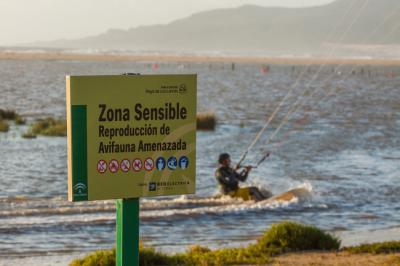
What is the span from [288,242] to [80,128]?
22.8 ft

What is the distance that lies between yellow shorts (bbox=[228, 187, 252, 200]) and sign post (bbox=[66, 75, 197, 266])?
1390 cm

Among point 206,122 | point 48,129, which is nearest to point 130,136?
point 48,129

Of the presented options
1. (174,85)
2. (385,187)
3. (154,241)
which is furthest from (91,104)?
(385,187)

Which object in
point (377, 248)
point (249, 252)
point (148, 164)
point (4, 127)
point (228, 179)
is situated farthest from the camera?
point (4, 127)

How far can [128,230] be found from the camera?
361 inches

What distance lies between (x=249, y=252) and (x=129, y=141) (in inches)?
229

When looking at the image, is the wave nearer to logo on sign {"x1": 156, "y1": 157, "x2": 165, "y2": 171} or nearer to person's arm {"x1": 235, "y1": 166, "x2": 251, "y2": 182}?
person's arm {"x1": 235, "y1": 166, "x2": 251, "y2": 182}

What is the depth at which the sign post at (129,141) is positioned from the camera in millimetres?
8773

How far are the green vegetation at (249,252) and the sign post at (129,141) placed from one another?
13.2 feet

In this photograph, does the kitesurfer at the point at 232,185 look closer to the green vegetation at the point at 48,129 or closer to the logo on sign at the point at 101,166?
the logo on sign at the point at 101,166

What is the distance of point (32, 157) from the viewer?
106 ft

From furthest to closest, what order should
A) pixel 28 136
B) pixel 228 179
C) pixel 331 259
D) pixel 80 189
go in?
1. pixel 28 136
2. pixel 228 179
3. pixel 331 259
4. pixel 80 189

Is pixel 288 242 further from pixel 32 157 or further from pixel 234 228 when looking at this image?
pixel 32 157

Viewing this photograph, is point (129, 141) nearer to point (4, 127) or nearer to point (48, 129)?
point (48, 129)
